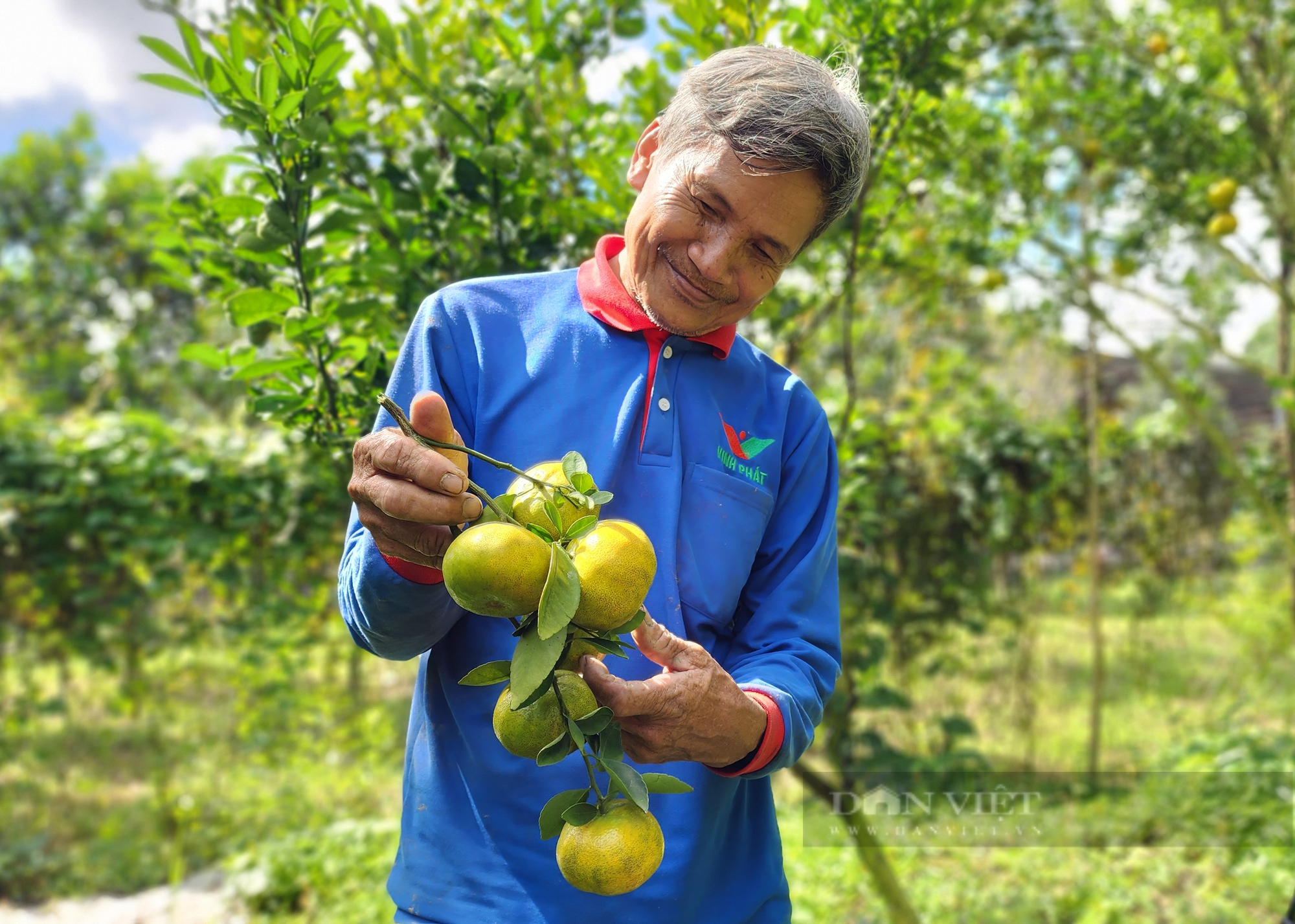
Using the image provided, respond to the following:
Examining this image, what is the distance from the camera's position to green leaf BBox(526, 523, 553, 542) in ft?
2.71

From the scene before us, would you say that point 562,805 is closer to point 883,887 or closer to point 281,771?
point 883,887

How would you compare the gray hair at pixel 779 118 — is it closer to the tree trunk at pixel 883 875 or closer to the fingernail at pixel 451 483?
the fingernail at pixel 451 483

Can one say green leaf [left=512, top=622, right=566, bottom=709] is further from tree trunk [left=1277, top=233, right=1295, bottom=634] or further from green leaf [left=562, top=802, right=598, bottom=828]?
tree trunk [left=1277, top=233, right=1295, bottom=634]

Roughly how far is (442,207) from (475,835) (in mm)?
1166

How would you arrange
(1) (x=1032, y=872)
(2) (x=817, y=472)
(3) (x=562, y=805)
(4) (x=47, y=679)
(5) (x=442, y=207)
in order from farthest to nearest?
(4) (x=47, y=679), (1) (x=1032, y=872), (5) (x=442, y=207), (2) (x=817, y=472), (3) (x=562, y=805)

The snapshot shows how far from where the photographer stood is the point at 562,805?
895 millimetres

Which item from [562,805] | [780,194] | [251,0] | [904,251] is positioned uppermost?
[251,0]

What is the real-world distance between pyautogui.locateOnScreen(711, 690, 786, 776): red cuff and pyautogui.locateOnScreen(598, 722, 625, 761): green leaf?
7.5 inches

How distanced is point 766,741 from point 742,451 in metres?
0.40

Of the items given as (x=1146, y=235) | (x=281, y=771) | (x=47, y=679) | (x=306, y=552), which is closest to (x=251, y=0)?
(x=306, y=552)

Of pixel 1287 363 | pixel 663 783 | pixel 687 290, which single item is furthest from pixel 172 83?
pixel 1287 363

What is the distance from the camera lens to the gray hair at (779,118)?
1053 millimetres

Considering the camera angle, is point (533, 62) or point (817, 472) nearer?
point (817, 472)

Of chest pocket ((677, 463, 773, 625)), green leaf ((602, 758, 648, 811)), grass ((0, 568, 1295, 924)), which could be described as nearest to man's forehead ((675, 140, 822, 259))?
chest pocket ((677, 463, 773, 625))
